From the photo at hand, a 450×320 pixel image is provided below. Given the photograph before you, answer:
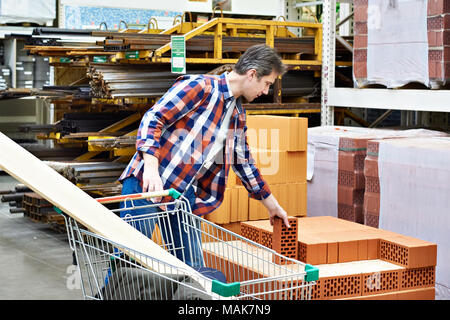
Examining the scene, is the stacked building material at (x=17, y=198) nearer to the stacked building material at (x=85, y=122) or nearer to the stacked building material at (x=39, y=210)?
the stacked building material at (x=39, y=210)

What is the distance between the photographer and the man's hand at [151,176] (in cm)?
284

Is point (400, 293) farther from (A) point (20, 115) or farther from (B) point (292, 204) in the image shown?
(A) point (20, 115)

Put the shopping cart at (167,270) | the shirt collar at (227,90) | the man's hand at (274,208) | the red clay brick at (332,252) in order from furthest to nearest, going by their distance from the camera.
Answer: the red clay brick at (332,252)
the man's hand at (274,208)
the shirt collar at (227,90)
the shopping cart at (167,270)

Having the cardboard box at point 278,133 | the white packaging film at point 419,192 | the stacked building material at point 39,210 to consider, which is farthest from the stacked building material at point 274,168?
the stacked building material at point 39,210

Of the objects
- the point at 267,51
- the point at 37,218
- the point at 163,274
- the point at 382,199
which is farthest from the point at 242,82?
the point at 37,218

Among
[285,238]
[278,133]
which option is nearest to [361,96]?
[278,133]

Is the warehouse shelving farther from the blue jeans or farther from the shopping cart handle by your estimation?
the shopping cart handle

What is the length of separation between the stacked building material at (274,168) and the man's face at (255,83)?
1859mm

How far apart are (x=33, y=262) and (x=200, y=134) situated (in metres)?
3.12

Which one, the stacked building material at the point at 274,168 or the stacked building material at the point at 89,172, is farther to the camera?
the stacked building material at the point at 89,172

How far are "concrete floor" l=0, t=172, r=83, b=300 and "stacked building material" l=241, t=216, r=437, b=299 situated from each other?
1.45m

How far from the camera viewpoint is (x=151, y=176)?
2857mm

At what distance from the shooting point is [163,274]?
7.54 feet

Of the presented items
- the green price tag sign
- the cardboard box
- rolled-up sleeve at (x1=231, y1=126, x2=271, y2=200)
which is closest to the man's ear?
rolled-up sleeve at (x1=231, y1=126, x2=271, y2=200)
